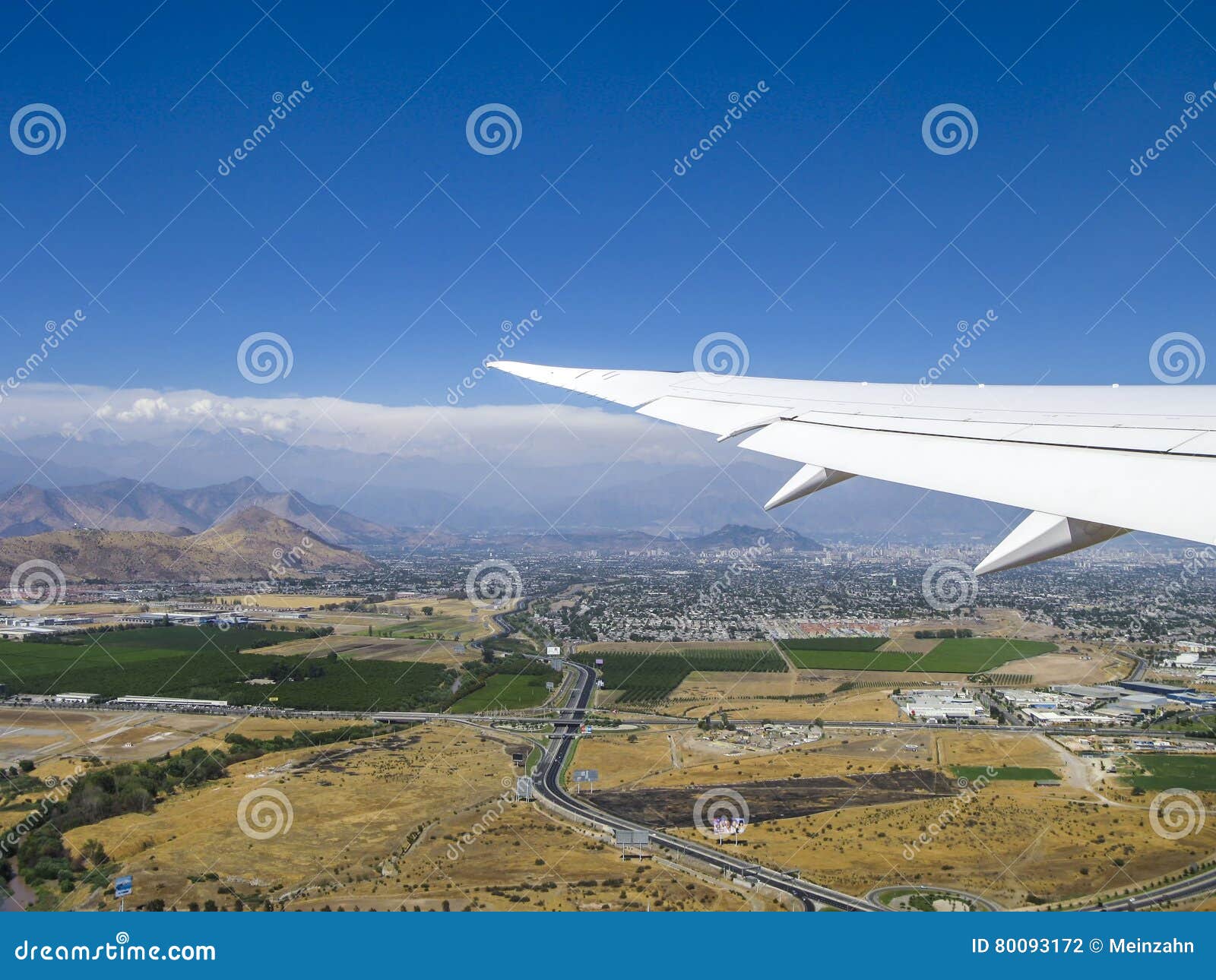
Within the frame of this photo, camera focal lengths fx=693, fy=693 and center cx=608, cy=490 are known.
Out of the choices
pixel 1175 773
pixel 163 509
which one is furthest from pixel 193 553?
pixel 1175 773

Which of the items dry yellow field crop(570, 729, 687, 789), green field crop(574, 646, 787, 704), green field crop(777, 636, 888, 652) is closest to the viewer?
dry yellow field crop(570, 729, 687, 789)

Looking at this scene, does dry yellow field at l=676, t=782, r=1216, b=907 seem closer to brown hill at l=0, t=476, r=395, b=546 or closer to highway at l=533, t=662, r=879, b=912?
highway at l=533, t=662, r=879, b=912

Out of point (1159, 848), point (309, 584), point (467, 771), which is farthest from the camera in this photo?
point (309, 584)

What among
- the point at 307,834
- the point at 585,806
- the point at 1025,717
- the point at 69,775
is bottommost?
the point at 69,775

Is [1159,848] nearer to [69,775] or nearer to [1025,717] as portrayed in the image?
[1025,717]

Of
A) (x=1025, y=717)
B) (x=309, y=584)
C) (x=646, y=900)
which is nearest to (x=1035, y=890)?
(x=646, y=900)

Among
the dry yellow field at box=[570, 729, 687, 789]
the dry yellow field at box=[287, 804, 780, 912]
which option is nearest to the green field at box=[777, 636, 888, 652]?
the dry yellow field at box=[570, 729, 687, 789]

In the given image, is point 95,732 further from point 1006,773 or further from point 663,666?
point 1006,773
